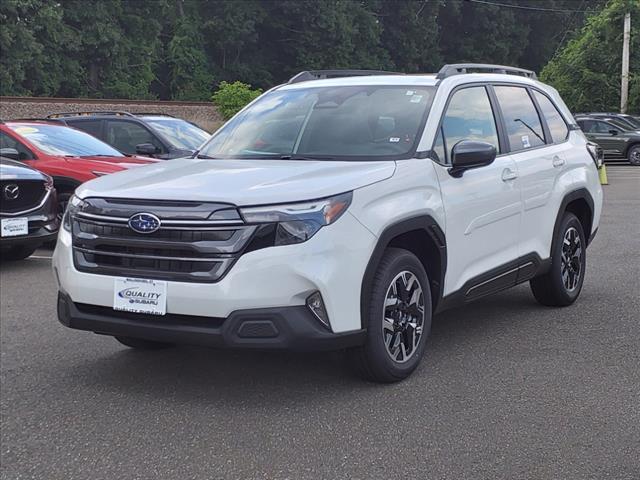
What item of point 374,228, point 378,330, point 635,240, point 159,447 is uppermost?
point 374,228

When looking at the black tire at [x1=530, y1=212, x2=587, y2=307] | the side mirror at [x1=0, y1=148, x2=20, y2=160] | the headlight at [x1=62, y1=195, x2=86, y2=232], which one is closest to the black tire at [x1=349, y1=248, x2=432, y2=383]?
the headlight at [x1=62, y1=195, x2=86, y2=232]

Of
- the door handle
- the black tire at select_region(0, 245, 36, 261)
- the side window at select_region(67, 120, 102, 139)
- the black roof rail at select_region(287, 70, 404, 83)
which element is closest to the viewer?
the door handle

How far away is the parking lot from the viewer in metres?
3.62

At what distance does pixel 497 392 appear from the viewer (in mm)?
4473

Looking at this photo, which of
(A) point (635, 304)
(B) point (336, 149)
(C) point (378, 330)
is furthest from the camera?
(A) point (635, 304)

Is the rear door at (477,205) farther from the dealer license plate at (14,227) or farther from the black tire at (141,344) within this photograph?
the dealer license plate at (14,227)

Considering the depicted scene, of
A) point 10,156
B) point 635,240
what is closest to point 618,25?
point 635,240

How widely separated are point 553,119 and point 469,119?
1405mm

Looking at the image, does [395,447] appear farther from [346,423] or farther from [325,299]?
[325,299]

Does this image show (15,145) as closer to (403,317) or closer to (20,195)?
(20,195)

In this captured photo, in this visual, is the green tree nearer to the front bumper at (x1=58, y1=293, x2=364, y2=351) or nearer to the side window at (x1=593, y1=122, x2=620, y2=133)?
the side window at (x1=593, y1=122, x2=620, y2=133)

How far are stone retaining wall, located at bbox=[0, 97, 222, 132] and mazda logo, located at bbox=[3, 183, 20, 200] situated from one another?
22.8 meters

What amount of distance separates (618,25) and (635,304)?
3084 centimetres

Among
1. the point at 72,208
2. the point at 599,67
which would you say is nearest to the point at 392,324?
the point at 72,208
